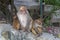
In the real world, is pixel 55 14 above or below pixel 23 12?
below

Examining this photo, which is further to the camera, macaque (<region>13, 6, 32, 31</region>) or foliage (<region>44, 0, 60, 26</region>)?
foliage (<region>44, 0, 60, 26</region>)

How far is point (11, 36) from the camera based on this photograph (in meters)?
2.40

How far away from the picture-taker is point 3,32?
2.41m

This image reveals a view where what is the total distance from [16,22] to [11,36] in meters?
0.17

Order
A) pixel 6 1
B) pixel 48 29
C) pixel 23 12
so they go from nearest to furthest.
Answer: pixel 23 12 → pixel 48 29 → pixel 6 1

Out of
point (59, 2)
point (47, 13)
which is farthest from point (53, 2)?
point (47, 13)

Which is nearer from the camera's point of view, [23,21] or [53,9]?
[23,21]

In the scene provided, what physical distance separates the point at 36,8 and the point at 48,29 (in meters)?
0.51

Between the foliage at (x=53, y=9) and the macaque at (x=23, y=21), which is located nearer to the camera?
the macaque at (x=23, y=21)

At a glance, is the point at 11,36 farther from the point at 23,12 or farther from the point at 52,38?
the point at 52,38

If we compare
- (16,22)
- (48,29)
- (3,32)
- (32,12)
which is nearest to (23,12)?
(16,22)

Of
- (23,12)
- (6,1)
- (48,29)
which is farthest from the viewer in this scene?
(6,1)

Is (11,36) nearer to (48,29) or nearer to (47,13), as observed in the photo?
(48,29)

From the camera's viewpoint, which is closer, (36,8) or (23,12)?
(23,12)
